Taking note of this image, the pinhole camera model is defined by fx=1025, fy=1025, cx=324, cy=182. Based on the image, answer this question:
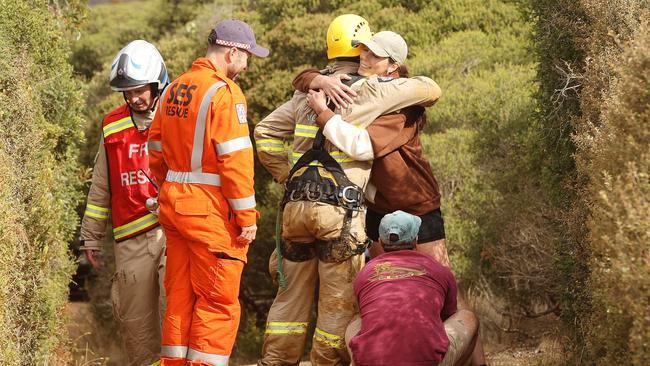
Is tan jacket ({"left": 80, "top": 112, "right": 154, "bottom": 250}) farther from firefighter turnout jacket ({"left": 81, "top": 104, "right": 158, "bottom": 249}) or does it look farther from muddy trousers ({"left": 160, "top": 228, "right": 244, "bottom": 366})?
muddy trousers ({"left": 160, "top": 228, "right": 244, "bottom": 366})

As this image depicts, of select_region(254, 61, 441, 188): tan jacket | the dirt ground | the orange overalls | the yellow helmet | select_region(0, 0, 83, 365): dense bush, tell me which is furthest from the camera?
the dirt ground

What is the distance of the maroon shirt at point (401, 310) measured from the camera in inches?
213

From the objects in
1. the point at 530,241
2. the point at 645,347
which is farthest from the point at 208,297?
the point at 530,241

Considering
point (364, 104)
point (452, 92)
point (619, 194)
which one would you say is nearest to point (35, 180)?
point (364, 104)

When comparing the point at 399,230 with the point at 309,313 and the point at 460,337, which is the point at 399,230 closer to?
the point at 460,337

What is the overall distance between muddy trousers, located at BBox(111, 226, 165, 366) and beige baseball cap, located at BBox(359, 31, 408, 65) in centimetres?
199

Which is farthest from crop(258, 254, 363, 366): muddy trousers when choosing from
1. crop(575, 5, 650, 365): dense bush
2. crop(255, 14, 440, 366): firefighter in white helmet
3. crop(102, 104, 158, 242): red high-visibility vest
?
crop(575, 5, 650, 365): dense bush

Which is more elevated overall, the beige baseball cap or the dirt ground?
the beige baseball cap

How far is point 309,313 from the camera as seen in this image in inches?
259

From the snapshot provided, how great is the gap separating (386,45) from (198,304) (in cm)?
195

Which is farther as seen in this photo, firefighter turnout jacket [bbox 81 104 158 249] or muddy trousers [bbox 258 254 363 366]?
firefighter turnout jacket [bbox 81 104 158 249]

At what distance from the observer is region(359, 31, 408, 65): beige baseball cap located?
20.6ft

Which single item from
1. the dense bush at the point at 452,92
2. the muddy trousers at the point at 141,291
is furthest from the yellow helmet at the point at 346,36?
the dense bush at the point at 452,92

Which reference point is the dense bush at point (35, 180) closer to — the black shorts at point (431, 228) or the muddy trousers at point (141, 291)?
the muddy trousers at point (141, 291)
